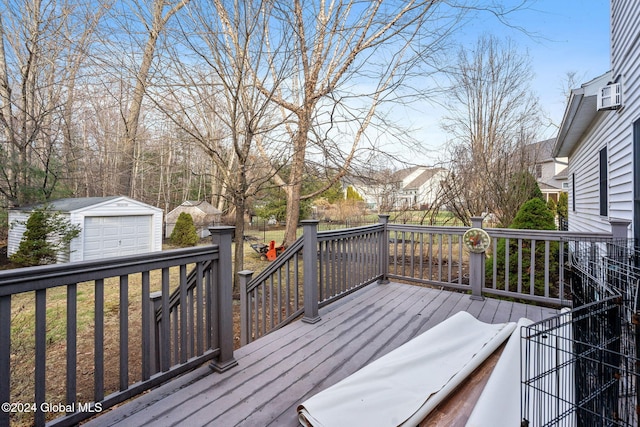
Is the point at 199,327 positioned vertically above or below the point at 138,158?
below

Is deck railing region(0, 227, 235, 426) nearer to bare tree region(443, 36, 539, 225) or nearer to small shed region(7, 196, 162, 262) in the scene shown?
bare tree region(443, 36, 539, 225)

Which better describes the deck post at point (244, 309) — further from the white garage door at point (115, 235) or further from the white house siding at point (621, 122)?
the white garage door at point (115, 235)

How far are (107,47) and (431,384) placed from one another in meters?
5.43

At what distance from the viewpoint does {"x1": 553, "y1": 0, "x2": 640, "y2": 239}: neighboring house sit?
141 inches

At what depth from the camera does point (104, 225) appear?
10.8 m

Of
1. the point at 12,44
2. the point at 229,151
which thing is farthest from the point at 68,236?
the point at 229,151

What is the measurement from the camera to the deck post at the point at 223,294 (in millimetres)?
2250

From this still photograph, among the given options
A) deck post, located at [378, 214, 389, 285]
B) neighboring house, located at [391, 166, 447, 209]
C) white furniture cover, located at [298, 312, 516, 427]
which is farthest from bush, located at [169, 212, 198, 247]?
white furniture cover, located at [298, 312, 516, 427]

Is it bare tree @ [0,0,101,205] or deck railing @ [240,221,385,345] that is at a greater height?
bare tree @ [0,0,101,205]

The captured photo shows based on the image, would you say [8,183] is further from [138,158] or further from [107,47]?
[107,47]

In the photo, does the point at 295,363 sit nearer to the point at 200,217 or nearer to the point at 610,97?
the point at 610,97

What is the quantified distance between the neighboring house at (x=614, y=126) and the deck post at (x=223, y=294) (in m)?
4.01

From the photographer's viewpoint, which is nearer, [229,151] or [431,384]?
[431,384]

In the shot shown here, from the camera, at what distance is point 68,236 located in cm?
955
